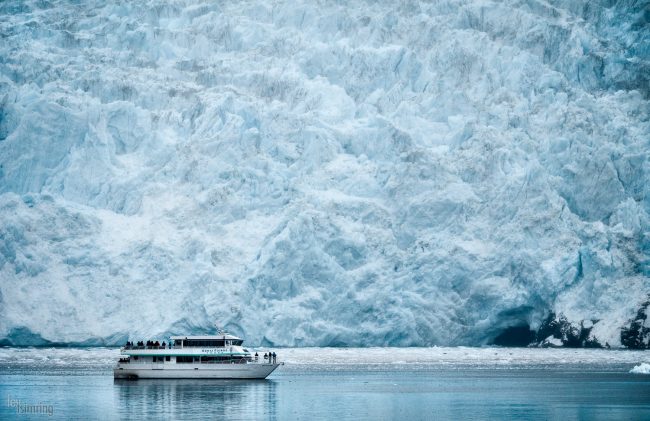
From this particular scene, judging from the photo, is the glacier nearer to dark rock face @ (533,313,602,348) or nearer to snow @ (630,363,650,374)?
dark rock face @ (533,313,602,348)

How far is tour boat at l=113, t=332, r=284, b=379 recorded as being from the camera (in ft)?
115

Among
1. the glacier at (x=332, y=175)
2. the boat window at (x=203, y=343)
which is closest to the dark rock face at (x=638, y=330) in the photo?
the glacier at (x=332, y=175)

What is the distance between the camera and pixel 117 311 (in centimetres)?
4484

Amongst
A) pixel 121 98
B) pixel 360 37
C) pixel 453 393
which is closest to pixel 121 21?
pixel 121 98

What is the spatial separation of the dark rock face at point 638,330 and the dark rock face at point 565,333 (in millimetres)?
1226

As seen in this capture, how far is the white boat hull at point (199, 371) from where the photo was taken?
35.0 meters

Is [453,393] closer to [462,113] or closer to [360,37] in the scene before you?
[462,113]

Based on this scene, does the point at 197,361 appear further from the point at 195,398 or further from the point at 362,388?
the point at 195,398

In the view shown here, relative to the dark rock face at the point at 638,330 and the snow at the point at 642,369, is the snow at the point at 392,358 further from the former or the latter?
the snow at the point at 642,369

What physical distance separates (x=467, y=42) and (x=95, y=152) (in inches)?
703

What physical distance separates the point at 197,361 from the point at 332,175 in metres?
14.8

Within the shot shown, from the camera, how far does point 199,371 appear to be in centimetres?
3519

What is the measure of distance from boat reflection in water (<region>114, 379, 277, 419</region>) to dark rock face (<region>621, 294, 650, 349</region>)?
16495 mm

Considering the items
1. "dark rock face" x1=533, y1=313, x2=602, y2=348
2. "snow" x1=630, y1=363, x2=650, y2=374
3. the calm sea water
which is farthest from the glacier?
"snow" x1=630, y1=363, x2=650, y2=374
